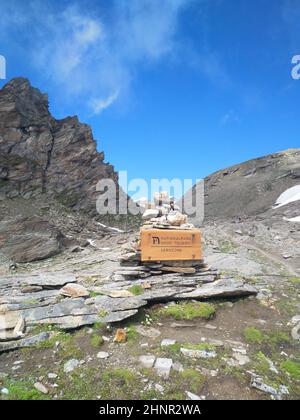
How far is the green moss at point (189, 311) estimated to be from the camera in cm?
822

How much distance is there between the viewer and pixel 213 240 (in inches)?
→ 1040

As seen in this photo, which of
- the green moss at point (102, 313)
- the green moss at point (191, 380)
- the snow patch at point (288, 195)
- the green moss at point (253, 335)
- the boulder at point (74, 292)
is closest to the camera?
the green moss at point (191, 380)

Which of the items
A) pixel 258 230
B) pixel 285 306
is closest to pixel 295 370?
pixel 285 306

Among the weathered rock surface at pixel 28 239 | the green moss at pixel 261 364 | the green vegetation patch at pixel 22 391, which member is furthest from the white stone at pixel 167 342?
the weathered rock surface at pixel 28 239

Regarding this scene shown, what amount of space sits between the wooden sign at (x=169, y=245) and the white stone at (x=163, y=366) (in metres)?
4.78

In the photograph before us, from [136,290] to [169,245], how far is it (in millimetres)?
2185

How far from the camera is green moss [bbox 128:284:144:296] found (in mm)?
9276

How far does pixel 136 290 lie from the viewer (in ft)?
30.8

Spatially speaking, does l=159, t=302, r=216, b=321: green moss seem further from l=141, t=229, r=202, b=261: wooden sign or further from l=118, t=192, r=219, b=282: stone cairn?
l=141, t=229, r=202, b=261: wooden sign

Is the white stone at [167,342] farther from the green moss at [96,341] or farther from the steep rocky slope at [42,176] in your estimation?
the steep rocky slope at [42,176]

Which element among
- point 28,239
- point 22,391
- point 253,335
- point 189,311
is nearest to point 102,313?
point 189,311

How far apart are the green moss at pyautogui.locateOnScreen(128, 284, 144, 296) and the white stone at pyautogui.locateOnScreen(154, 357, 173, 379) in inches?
130

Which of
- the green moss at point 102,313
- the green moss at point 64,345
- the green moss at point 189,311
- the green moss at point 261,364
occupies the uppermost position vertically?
the green moss at point 102,313
